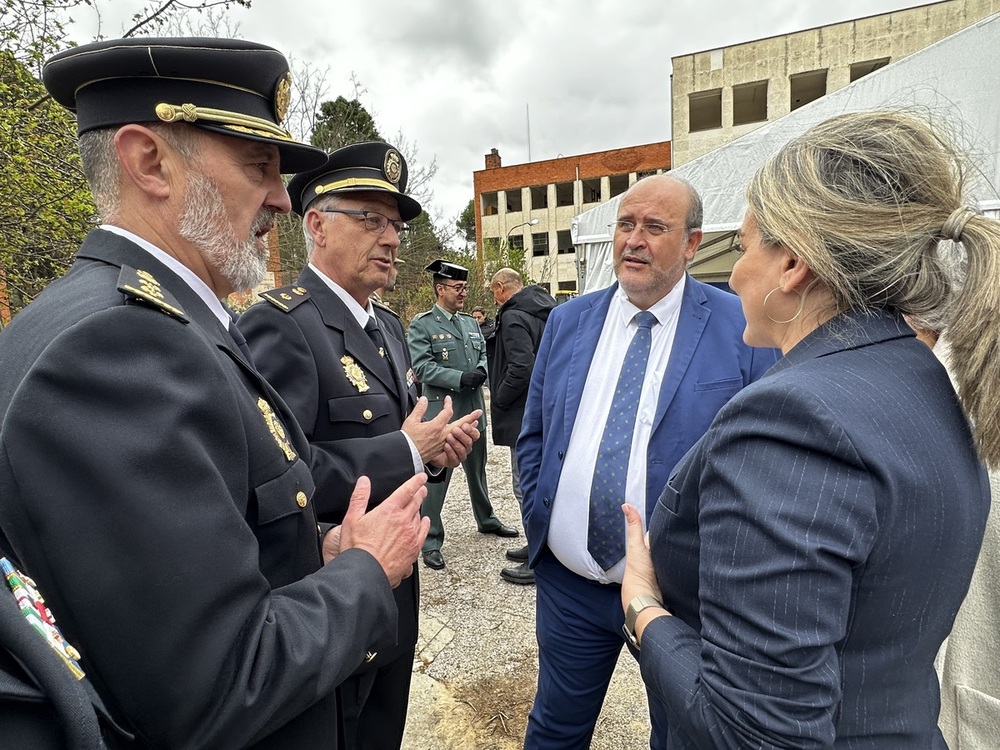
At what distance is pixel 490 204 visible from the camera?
133ft

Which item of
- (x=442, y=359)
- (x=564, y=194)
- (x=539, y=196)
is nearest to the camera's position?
(x=442, y=359)

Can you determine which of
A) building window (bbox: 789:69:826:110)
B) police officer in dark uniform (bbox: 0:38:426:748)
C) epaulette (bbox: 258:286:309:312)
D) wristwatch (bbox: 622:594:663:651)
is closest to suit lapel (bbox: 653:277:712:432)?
wristwatch (bbox: 622:594:663:651)

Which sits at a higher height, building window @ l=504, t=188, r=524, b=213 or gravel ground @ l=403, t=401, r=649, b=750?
building window @ l=504, t=188, r=524, b=213

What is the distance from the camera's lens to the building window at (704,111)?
23.8 metres

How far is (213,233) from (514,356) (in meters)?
3.33

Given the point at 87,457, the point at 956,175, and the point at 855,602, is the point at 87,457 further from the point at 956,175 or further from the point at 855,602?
the point at 956,175

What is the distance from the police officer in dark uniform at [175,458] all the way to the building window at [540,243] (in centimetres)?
3887

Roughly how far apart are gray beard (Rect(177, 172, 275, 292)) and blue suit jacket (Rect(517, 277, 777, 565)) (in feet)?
4.11

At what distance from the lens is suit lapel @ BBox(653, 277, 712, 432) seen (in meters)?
1.85

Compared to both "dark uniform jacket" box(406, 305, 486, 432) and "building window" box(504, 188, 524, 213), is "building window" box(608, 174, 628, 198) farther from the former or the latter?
"dark uniform jacket" box(406, 305, 486, 432)

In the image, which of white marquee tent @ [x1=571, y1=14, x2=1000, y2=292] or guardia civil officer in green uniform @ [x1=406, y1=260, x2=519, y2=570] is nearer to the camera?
white marquee tent @ [x1=571, y1=14, x2=1000, y2=292]

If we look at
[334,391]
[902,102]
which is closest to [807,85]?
→ [902,102]

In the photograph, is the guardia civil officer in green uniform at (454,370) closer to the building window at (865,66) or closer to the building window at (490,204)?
the building window at (865,66)

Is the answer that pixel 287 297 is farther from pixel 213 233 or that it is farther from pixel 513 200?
pixel 513 200
